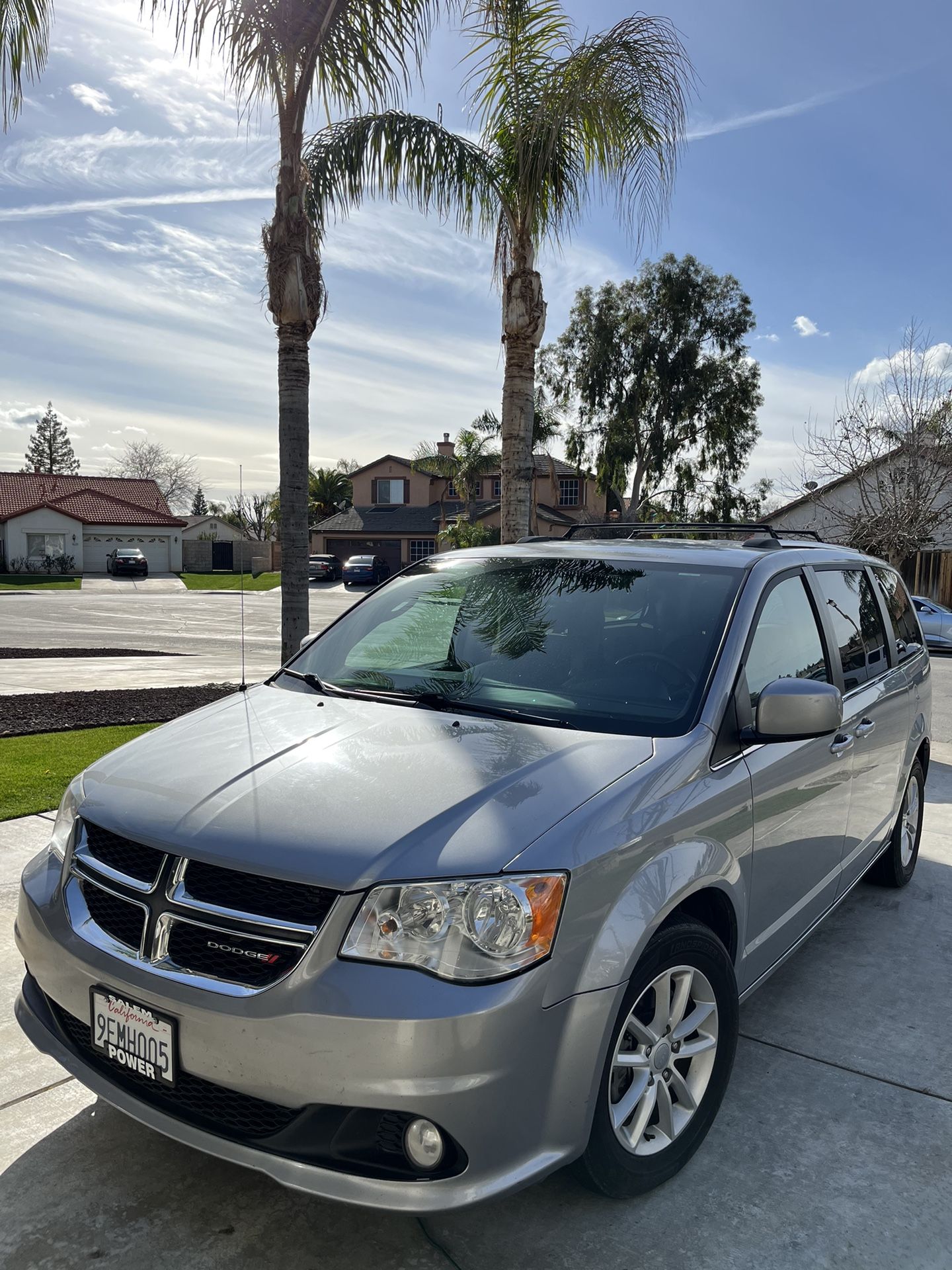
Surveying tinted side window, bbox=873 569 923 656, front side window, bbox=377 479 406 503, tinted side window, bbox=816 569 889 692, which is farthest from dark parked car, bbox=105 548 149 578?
tinted side window, bbox=816 569 889 692

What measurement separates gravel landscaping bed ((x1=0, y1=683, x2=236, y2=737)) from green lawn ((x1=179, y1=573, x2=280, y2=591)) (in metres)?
30.4

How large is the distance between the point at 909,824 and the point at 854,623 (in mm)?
1568

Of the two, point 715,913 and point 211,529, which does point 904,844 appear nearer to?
point 715,913

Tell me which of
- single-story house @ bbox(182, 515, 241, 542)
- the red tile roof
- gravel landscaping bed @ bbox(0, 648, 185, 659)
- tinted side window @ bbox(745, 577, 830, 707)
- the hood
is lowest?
gravel landscaping bed @ bbox(0, 648, 185, 659)

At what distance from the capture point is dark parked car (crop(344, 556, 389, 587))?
46.6m

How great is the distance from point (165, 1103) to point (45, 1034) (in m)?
0.50

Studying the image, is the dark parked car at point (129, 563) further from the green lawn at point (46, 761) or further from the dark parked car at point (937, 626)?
the green lawn at point (46, 761)

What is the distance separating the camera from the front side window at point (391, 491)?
62.6 metres

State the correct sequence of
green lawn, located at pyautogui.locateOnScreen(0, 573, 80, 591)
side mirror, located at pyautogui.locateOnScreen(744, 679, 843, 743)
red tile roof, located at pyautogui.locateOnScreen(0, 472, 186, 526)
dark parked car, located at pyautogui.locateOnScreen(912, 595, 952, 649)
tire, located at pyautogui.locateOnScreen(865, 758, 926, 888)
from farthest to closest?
1. red tile roof, located at pyautogui.locateOnScreen(0, 472, 186, 526)
2. green lawn, located at pyautogui.locateOnScreen(0, 573, 80, 591)
3. dark parked car, located at pyautogui.locateOnScreen(912, 595, 952, 649)
4. tire, located at pyautogui.locateOnScreen(865, 758, 926, 888)
5. side mirror, located at pyautogui.locateOnScreen(744, 679, 843, 743)

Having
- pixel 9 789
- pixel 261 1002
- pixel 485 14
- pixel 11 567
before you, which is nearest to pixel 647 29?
pixel 485 14

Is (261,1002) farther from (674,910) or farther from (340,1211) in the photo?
(674,910)

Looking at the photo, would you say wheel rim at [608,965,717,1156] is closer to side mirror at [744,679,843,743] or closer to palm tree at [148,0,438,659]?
side mirror at [744,679,843,743]

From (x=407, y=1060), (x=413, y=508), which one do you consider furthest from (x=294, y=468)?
(x=413, y=508)

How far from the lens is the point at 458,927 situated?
2.15 meters
